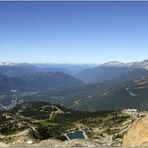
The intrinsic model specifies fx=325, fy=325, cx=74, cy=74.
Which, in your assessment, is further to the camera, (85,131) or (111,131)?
(85,131)

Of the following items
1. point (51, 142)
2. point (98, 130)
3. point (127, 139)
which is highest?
point (127, 139)

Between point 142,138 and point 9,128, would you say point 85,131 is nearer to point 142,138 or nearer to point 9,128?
point 9,128

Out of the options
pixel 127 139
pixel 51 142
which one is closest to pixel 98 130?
pixel 51 142

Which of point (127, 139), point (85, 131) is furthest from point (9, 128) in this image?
point (127, 139)

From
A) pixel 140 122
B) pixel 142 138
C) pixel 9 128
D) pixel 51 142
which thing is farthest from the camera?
pixel 9 128

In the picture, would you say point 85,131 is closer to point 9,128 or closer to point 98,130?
point 98,130

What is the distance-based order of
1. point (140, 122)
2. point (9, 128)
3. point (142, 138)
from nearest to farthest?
point (142, 138) < point (140, 122) < point (9, 128)

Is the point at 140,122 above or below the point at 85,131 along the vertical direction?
above

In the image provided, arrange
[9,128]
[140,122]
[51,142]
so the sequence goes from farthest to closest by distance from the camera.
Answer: [9,128] → [51,142] → [140,122]

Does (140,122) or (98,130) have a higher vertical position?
(140,122)
